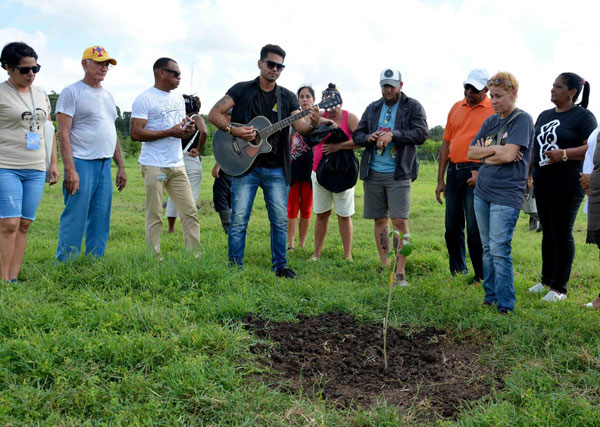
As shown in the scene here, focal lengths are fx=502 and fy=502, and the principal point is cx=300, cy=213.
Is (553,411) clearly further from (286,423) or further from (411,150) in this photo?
(411,150)

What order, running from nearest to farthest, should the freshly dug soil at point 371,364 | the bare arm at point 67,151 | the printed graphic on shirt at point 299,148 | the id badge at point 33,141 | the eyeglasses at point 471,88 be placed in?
the freshly dug soil at point 371,364, the id badge at point 33,141, the bare arm at point 67,151, the eyeglasses at point 471,88, the printed graphic on shirt at point 299,148

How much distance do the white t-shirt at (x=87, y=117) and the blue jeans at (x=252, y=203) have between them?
1436 millimetres

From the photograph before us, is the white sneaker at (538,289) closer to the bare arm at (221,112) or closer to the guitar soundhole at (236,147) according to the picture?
the guitar soundhole at (236,147)

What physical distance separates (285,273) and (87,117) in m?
2.60

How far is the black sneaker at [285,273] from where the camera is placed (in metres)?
5.32

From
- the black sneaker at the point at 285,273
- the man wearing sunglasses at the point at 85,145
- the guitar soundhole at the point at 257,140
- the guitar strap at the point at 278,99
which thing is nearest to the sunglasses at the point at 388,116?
the guitar strap at the point at 278,99

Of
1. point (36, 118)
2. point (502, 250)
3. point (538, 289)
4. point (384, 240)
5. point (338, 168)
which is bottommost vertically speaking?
point (538, 289)

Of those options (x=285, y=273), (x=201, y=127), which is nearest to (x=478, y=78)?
(x=285, y=273)

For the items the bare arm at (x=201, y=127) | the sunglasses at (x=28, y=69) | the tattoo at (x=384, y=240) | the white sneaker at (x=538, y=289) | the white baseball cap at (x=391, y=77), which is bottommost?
the white sneaker at (x=538, y=289)

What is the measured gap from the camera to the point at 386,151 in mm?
5688

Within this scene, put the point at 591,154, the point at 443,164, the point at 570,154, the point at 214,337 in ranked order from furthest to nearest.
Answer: the point at 443,164, the point at 570,154, the point at 591,154, the point at 214,337

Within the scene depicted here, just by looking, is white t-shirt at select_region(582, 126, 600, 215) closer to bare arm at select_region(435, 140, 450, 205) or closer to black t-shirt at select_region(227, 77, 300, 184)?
bare arm at select_region(435, 140, 450, 205)

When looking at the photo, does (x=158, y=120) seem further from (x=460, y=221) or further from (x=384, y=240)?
(x=460, y=221)

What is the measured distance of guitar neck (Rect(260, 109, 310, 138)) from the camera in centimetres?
521
